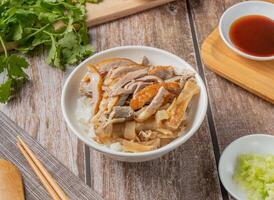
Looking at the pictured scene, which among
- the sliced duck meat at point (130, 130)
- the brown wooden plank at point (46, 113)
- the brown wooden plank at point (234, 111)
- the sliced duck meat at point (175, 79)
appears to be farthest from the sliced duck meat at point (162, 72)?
the brown wooden plank at point (46, 113)

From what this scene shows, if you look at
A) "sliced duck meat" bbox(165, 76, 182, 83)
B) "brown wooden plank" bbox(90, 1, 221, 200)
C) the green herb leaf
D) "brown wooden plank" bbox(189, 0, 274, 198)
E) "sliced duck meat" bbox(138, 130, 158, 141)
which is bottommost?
"brown wooden plank" bbox(90, 1, 221, 200)

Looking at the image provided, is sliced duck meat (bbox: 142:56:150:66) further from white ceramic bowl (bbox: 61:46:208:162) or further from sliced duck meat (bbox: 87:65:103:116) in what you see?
sliced duck meat (bbox: 87:65:103:116)

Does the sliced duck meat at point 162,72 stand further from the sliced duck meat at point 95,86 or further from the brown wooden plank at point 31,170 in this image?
the brown wooden plank at point 31,170

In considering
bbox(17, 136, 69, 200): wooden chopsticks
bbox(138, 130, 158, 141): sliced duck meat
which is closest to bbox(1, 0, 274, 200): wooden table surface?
bbox(17, 136, 69, 200): wooden chopsticks

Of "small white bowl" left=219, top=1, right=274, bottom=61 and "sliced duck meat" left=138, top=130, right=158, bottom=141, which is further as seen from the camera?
"small white bowl" left=219, top=1, right=274, bottom=61

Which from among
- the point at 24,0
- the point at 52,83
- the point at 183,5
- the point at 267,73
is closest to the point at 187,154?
the point at 267,73

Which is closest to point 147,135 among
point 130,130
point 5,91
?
point 130,130
